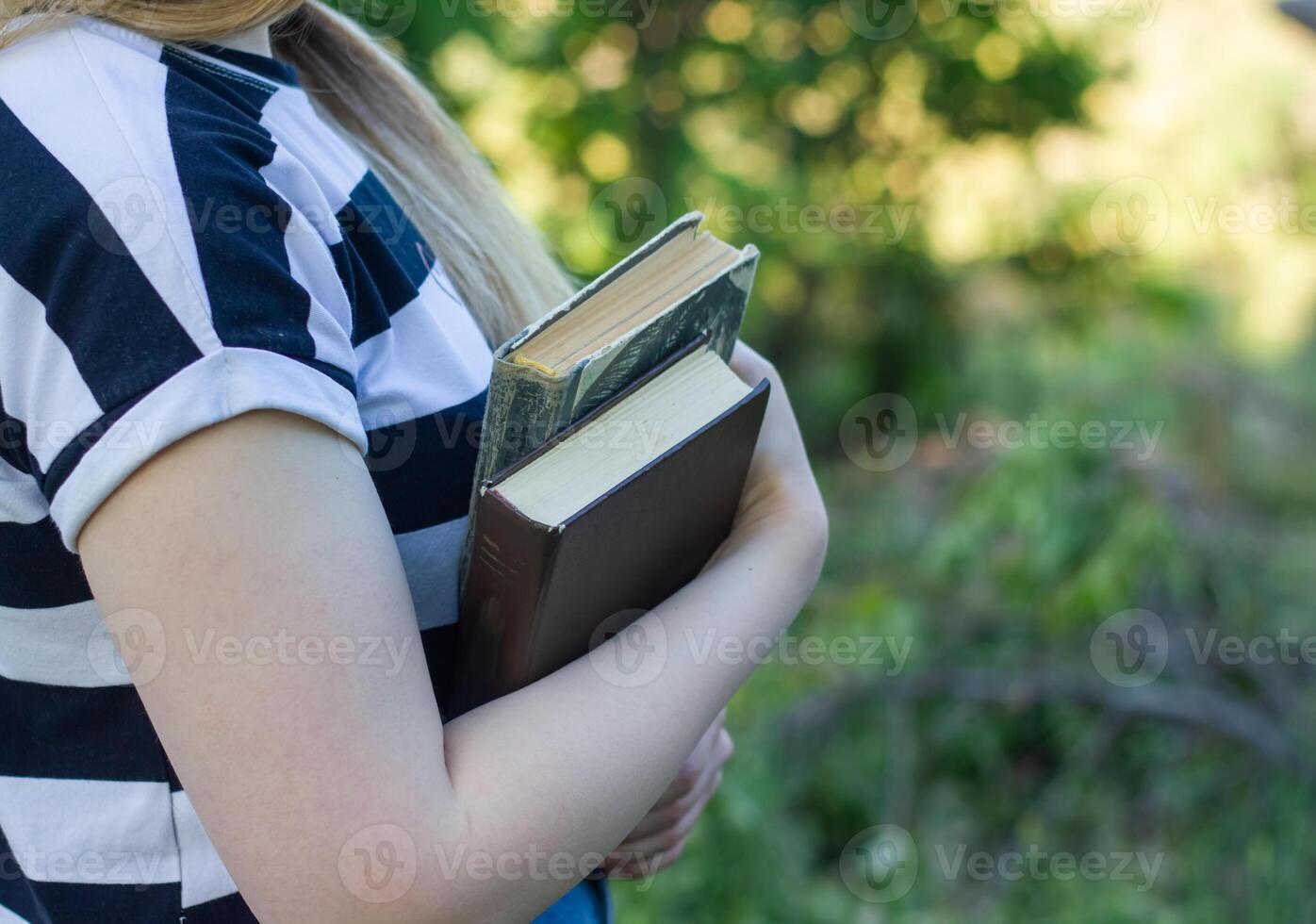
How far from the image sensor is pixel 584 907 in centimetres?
75

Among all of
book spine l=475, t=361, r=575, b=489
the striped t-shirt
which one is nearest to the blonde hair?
the striped t-shirt

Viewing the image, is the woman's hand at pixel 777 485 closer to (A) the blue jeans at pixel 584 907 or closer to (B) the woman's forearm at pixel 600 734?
(B) the woman's forearm at pixel 600 734

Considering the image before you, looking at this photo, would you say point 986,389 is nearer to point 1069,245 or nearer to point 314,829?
point 1069,245

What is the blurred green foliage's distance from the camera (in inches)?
88.4

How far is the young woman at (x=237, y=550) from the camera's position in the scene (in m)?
0.45

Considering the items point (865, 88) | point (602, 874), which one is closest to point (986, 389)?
point (865, 88)

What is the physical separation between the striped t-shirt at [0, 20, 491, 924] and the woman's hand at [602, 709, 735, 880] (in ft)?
0.70

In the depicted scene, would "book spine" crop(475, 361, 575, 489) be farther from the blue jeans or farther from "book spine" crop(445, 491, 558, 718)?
the blue jeans

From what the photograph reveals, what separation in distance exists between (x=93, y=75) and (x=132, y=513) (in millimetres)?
210

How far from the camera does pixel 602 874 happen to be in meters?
0.79

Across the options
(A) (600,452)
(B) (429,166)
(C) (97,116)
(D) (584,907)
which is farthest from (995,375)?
(C) (97,116)

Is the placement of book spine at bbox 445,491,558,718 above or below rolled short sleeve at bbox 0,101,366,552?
below

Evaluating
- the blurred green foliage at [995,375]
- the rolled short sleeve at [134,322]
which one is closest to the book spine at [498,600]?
the rolled short sleeve at [134,322]

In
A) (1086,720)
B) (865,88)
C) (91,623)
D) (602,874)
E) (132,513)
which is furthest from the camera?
(865,88)
